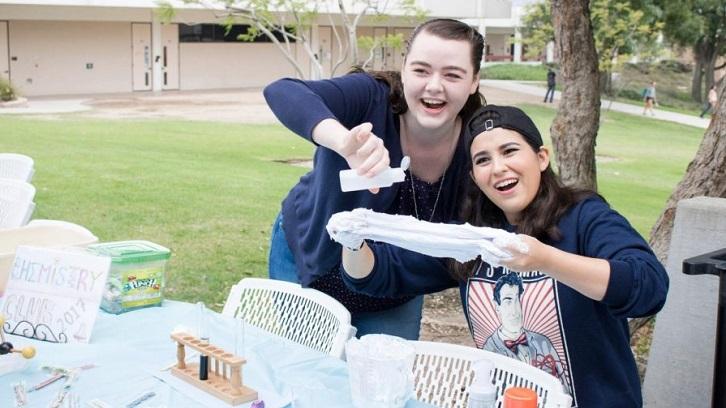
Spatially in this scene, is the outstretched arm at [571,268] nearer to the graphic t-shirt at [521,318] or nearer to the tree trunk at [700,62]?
the graphic t-shirt at [521,318]

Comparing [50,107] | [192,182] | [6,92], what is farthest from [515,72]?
[192,182]

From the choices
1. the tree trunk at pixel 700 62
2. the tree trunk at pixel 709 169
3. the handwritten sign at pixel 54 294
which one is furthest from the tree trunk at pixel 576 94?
the tree trunk at pixel 700 62

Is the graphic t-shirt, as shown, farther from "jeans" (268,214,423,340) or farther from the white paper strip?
"jeans" (268,214,423,340)

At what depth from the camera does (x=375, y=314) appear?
2777 millimetres

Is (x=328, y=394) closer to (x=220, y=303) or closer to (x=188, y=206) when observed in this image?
(x=220, y=303)

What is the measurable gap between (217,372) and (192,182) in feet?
27.6

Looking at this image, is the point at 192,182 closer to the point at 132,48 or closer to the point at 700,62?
the point at 132,48

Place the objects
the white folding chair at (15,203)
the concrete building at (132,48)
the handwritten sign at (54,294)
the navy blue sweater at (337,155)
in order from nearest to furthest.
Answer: the navy blue sweater at (337,155) → the handwritten sign at (54,294) → the white folding chair at (15,203) → the concrete building at (132,48)

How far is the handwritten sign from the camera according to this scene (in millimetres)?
2420

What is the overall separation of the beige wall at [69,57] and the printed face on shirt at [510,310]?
24056 mm

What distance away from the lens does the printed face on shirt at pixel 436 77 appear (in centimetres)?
220

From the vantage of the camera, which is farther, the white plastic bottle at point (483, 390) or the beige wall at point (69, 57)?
the beige wall at point (69, 57)

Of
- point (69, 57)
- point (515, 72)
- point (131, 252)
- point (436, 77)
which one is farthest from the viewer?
point (515, 72)

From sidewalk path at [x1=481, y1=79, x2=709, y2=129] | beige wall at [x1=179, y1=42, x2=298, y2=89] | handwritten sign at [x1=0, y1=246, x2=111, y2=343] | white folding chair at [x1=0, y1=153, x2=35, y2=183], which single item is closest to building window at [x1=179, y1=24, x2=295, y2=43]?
beige wall at [x1=179, y1=42, x2=298, y2=89]
